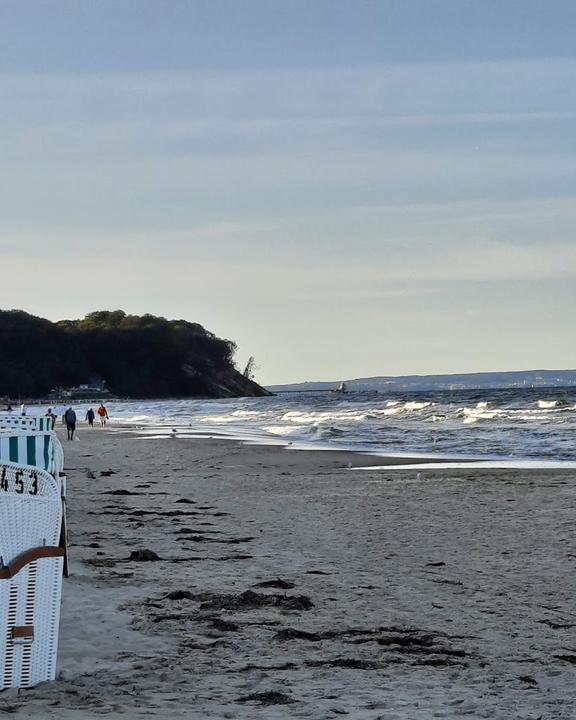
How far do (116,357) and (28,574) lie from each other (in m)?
170

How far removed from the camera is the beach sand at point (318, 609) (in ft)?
16.3

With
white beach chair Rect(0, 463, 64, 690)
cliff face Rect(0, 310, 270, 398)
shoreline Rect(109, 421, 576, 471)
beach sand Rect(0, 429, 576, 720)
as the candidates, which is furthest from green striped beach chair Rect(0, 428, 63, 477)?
cliff face Rect(0, 310, 270, 398)

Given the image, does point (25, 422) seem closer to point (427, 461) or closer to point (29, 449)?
point (29, 449)

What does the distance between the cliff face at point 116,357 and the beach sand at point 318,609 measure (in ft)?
463

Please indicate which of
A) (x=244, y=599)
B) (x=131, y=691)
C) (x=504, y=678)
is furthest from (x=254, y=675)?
(x=244, y=599)

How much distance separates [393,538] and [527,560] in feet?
5.96

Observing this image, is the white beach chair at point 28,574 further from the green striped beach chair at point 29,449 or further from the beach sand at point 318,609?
the green striped beach chair at point 29,449

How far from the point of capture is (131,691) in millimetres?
5055

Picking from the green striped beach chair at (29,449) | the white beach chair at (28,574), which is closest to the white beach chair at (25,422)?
the green striped beach chair at (29,449)

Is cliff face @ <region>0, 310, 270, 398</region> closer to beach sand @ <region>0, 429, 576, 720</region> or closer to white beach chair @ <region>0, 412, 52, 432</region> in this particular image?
beach sand @ <region>0, 429, 576, 720</region>

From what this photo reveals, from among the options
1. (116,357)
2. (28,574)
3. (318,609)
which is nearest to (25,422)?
(318,609)

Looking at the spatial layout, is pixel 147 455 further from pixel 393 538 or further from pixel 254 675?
pixel 254 675

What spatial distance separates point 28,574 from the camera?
4.99 metres

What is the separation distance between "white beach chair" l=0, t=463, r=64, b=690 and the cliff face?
484ft
